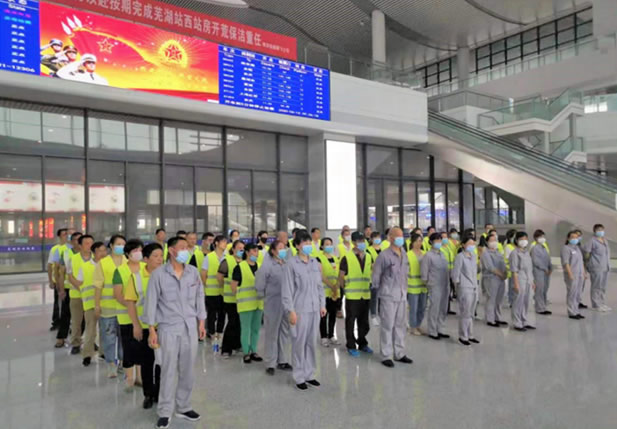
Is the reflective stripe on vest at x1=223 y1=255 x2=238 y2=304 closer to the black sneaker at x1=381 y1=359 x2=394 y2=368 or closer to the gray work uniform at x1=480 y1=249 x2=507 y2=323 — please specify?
the black sneaker at x1=381 y1=359 x2=394 y2=368

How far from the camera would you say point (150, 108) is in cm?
1246

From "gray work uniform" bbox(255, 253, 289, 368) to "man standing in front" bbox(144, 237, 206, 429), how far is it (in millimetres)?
1425

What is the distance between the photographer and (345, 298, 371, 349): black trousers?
585 centimetres

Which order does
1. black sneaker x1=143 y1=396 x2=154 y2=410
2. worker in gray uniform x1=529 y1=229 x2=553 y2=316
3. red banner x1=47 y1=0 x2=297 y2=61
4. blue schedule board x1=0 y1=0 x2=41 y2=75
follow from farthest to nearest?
red banner x1=47 y1=0 x2=297 y2=61 < blue schedule board x1=0 y1=0 x2=41 y2=75 < worker in gray uniform x1=529 y1=229 x2=553 y2=316 < black sneaker x1=143 y1=396 x2=154 y2=410

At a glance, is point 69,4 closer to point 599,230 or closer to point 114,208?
point 114,208

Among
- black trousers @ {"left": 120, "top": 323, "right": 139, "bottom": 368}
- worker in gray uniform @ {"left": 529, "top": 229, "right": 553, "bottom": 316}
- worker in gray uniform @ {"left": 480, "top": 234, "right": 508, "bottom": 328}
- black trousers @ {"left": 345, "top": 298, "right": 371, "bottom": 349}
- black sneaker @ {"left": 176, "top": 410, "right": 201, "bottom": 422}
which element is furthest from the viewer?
worker in gray uniform @ {"left": 529, "top": 229, "right": 553, "bottom": 316}

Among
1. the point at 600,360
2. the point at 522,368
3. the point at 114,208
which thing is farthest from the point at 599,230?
the point at 114,208

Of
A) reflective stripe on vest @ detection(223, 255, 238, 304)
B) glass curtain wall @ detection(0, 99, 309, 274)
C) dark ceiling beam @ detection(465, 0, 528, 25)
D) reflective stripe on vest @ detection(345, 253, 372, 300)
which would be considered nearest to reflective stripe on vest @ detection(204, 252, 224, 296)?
reflective stripe on vest @ detection(223, 255, 238, 304)

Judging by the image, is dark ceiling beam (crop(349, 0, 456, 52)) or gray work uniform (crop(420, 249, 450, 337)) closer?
gray work uniform (crop(420, 249, 450, 337))

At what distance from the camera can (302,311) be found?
475 centimetres

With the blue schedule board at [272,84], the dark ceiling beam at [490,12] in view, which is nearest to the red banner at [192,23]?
the blue schedule board at [272,84]

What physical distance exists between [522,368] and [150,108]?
36.5ft

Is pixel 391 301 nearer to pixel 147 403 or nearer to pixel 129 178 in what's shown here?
pixel 147 403

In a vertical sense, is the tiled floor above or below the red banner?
below
